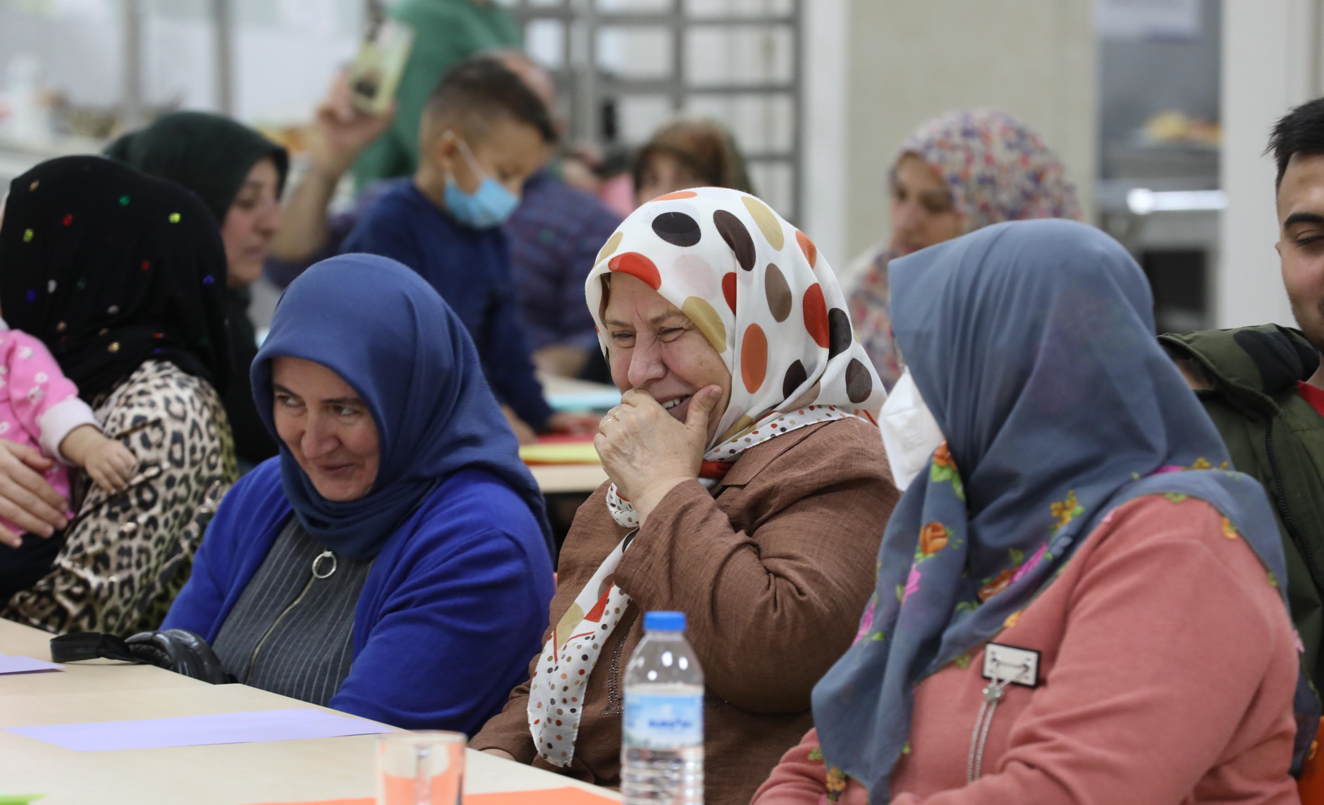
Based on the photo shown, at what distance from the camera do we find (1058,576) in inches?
54.7

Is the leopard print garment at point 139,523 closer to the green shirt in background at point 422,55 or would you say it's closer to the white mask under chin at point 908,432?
the white mask under chin at point 908,432

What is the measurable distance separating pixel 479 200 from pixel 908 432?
285 cm

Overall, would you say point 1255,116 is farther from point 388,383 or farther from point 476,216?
point 388,383

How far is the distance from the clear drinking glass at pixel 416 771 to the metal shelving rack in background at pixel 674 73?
6622mm

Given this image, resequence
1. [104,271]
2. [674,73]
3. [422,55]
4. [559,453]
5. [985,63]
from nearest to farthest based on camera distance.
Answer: [104,271]
[559,453]
[422,55]
[985,63]
[674,73]

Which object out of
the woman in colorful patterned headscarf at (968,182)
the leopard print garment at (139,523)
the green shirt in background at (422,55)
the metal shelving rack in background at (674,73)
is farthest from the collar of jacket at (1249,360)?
the metal shelving rack in background at (674,73)

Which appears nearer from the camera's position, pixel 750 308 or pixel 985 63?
pixel 750 308

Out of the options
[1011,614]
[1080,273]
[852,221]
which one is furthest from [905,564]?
[852,221]

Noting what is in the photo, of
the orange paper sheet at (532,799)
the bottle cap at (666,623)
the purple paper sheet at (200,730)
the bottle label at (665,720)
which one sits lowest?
the purple paper sheet at (200,730)

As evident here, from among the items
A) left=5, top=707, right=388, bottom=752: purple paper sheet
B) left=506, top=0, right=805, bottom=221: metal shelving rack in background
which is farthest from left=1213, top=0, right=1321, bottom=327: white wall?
left=506, top=0, right=805, bottom=221: metal shelving rack in background

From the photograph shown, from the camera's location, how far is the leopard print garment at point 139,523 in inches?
102

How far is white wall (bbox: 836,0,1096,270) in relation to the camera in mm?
7434

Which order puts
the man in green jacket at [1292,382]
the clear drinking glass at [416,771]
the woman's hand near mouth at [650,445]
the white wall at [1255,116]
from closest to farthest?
the clear drinking glass at [416,771]
the man in green jacket at [1292,382]
the woman's hand near mouth at [650,445]
the white wall at [1255,116]

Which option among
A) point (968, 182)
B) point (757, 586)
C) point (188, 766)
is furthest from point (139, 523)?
point (968, 182)
